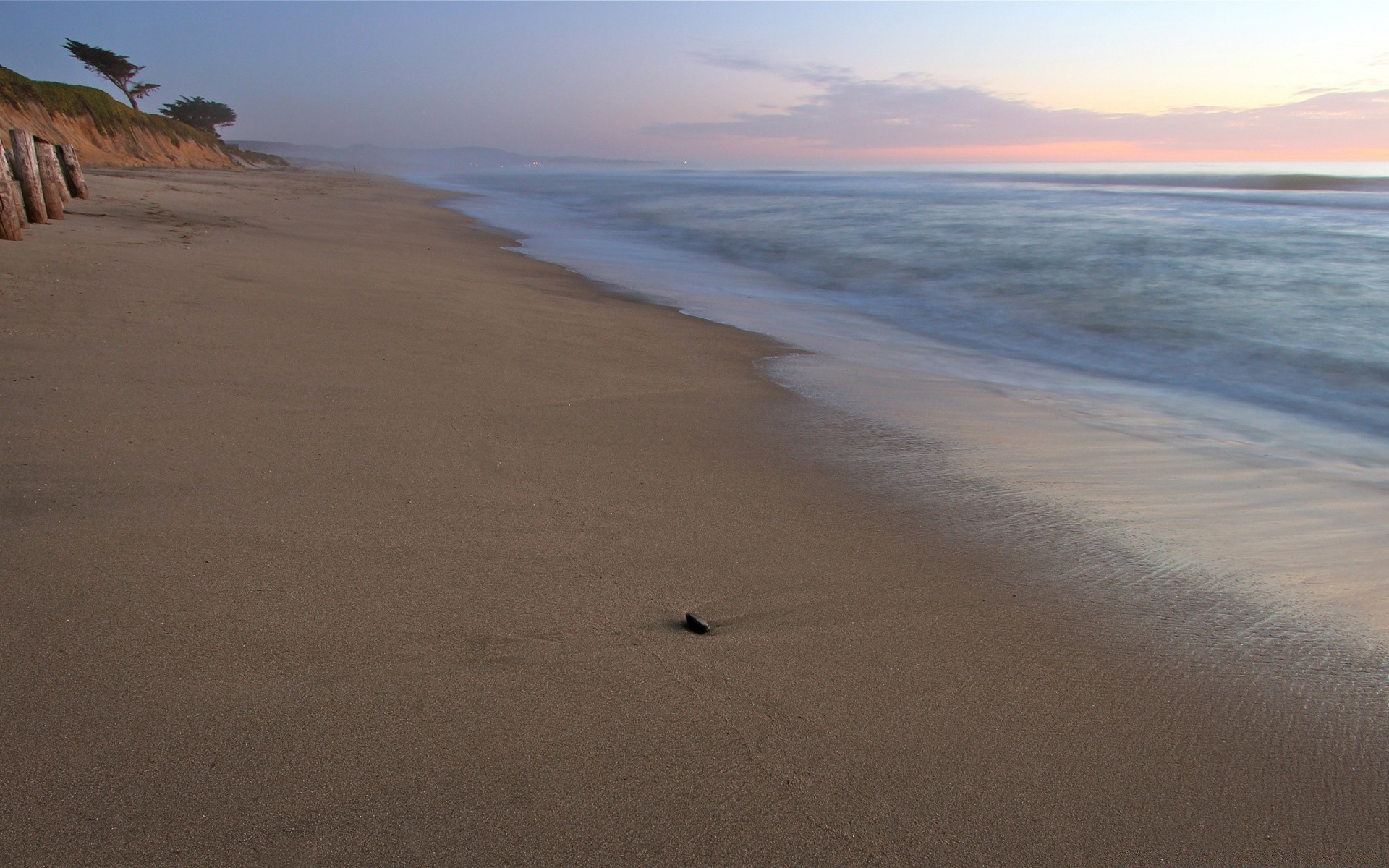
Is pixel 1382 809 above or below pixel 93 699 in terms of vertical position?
below

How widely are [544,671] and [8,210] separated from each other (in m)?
6.51

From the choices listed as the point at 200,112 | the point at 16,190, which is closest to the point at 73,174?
the point at 16,190

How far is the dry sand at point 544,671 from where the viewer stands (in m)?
1.37

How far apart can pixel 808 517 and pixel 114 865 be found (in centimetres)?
200

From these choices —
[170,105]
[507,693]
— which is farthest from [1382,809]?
[170,105]

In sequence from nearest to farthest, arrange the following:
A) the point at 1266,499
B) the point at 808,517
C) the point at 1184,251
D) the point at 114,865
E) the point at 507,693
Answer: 1. the point at 114,865
2. the point at 507,693
3. the point at 808,517
4. the point at 1266,499
5. the point at 1184,251

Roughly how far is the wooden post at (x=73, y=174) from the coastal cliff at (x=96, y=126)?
6.43m

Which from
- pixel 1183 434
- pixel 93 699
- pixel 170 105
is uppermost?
pixel 170 105

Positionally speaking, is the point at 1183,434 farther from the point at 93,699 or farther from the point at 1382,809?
the point at 93,699

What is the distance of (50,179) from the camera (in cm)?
723

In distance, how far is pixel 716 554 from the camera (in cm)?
236

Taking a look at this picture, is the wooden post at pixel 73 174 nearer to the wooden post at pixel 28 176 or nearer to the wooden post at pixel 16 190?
the wooden post at pixel 16 190

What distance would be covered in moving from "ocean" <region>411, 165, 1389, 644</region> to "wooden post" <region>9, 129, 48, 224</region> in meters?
5.22

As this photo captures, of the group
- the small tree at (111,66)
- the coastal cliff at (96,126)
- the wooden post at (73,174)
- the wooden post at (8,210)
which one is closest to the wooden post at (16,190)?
the wooden post at (8,210)
